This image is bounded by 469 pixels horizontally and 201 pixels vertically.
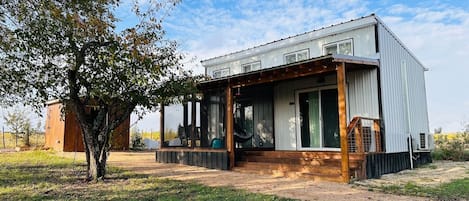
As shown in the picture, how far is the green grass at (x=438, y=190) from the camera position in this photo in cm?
555

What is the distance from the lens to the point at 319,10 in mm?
11984

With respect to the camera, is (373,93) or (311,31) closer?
(373,93)

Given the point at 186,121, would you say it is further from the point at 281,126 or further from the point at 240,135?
the point at 281,126

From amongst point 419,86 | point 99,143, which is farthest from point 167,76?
point 419,86

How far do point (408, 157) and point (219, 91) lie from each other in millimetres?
5423

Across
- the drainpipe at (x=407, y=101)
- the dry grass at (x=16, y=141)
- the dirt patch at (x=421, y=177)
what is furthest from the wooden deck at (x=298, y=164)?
the dry grass at (x=16, y=141)

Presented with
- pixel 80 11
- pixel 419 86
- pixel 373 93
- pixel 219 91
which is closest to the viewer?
pixel 80 11

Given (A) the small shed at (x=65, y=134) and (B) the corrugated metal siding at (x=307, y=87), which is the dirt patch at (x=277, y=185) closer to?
(B) the corrugated metal siding at (x=307, y=87)

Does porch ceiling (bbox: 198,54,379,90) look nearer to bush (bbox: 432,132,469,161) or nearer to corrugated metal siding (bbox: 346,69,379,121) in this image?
corrugated metal siding (bbox: 346,69,379,121)

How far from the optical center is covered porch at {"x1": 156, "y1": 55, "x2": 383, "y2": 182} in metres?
7.69

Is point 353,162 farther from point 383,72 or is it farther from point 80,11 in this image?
point 80,11

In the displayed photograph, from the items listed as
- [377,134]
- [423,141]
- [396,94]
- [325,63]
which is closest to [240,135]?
[377,134]

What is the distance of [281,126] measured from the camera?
1080 cm

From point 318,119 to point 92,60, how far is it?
600 centimetres
